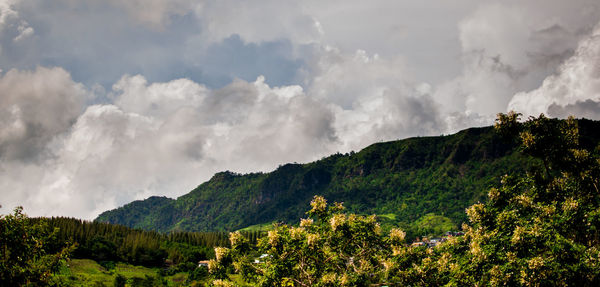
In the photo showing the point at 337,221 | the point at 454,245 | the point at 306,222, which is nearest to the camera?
the point at 337,221

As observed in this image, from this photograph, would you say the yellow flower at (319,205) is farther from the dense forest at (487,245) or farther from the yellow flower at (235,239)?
the yellow flower at (235,239)

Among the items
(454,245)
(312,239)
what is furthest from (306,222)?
(454,245)

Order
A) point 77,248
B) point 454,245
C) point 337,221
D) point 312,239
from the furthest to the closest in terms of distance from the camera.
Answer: point 77,248 < point 454,245 < point 337,221 < point 312,239

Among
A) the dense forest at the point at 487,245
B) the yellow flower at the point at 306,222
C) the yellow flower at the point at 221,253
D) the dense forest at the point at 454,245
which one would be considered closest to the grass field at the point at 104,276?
the dense forest at the point at 454,245

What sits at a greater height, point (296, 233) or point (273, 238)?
point (296, 233)

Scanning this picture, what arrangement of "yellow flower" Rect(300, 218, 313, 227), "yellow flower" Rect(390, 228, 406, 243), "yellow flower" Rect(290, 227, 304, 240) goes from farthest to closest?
"yellow flower" Rect(390, 228, 406, 243), "yellow flower" Rect(300, 218, 313, 227), "yellow flower" Rect(290, 227, 304, 240)

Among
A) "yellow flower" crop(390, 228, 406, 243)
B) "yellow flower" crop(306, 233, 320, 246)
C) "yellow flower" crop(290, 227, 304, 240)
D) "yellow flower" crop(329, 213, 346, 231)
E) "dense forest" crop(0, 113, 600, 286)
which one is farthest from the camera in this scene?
"yellow flower" crop(390, 228, 406, 243)

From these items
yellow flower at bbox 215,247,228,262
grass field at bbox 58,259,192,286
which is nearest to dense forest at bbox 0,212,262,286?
grass field at bbox 58,259,192,286

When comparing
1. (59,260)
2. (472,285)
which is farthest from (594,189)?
(59,260)

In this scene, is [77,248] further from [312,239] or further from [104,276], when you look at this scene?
[104,276]

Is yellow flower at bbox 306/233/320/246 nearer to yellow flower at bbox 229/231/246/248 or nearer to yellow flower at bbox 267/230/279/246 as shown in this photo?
yellow flower at bbox 267/230/279/246

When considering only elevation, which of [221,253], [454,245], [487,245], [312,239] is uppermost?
[312,239]

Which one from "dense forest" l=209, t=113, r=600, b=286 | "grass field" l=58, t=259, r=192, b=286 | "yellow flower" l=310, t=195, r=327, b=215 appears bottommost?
"grass field" l=58, t=259, r=192, b=286

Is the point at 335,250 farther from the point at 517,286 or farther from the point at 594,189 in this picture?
the point at 594,189
